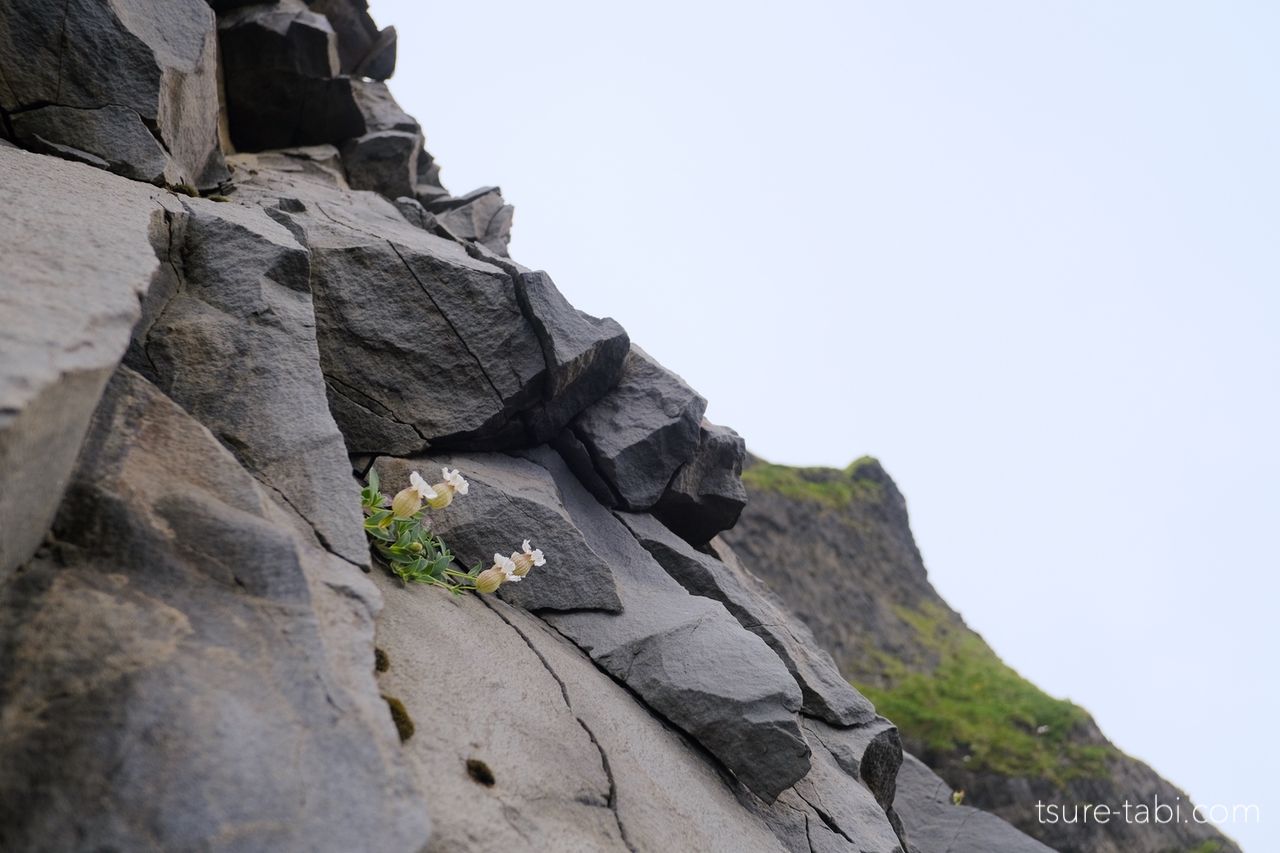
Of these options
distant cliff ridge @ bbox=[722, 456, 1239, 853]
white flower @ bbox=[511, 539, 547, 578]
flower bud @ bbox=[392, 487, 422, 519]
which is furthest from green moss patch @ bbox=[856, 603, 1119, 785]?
flower bud @ bbox=[392, 487, 422, 519]

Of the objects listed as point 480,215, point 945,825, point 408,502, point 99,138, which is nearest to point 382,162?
point 480,215

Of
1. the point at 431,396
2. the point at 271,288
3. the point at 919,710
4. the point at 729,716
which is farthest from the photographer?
the point at 919,710

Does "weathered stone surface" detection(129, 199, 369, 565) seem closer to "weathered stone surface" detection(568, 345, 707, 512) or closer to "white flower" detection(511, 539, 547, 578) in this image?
"white flower" detection(511, 539, 547, 578)

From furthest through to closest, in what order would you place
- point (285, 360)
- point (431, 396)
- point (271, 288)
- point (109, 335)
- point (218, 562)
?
point (431, 396) < point (271, 288) < point (285, 360) < point (218, 562) < point (109, 335)

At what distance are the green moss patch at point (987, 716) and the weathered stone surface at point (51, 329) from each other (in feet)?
78.6

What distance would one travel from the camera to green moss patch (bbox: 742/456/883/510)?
3088cm

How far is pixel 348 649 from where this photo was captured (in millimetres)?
4309

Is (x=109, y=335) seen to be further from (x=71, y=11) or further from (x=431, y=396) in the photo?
(x=71, y=11)

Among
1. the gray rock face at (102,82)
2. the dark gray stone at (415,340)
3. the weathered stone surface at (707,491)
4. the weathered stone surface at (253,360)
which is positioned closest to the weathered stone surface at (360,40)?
the gray rock face at (102,82)

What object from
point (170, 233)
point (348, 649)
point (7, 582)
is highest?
point (170, 233)

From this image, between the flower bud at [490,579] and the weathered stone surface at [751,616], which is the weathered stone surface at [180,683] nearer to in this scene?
the flower bud at [490,579]

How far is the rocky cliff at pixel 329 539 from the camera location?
3.44 meters

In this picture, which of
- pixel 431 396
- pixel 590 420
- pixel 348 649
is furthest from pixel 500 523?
pixel 348 649

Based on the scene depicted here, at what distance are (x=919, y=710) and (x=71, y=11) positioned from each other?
25685 mm
